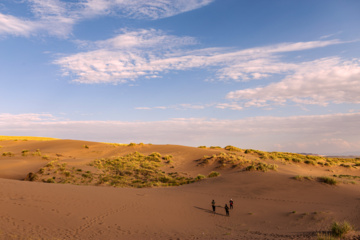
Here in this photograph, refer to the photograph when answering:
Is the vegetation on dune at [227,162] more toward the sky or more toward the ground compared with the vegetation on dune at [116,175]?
more toward the sky

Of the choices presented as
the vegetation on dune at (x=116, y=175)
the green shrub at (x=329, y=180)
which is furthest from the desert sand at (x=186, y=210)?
the vegetation on dune at (x=116, y=175)

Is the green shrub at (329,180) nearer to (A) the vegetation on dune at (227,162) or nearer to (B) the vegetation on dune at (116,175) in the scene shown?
(A) the vegetation on dune at (227,162)

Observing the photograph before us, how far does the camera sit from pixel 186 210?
58.8 feet

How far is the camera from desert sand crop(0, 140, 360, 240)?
13023 mm

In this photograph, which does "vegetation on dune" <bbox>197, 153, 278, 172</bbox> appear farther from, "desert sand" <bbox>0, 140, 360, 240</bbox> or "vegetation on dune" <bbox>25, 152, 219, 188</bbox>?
"desert sand" <bbox>0, 140, 360, 240</bbox>

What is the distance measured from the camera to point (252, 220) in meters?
16.2

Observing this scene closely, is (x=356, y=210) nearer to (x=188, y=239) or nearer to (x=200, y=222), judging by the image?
(x=200, y=222)

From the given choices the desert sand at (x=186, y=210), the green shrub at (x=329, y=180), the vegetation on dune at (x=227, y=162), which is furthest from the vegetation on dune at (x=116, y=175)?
the green shrub at (x=329, y=180)

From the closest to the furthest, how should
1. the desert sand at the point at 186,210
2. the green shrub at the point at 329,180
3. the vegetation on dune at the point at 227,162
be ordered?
the desert sand at the point at 186,210 < the green shrub at the point at 329,180 < the vegetation on dune at the point at 227,162

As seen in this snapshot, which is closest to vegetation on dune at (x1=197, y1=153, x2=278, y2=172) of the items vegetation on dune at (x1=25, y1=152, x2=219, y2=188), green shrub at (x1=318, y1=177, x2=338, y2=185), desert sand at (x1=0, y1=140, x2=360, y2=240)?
vegetation on dune at (x1=25, y1=152, x2=219, y2=188)

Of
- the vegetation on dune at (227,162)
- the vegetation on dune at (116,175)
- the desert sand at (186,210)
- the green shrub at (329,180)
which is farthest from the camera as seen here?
the vegetation on dune at (227,162)

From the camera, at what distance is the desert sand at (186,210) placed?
13023mm

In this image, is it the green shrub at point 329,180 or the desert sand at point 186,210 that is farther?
the green shrub at point 329,180

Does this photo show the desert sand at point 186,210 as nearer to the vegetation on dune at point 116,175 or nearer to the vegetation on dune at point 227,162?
the vegetation on dune at point 116,175
